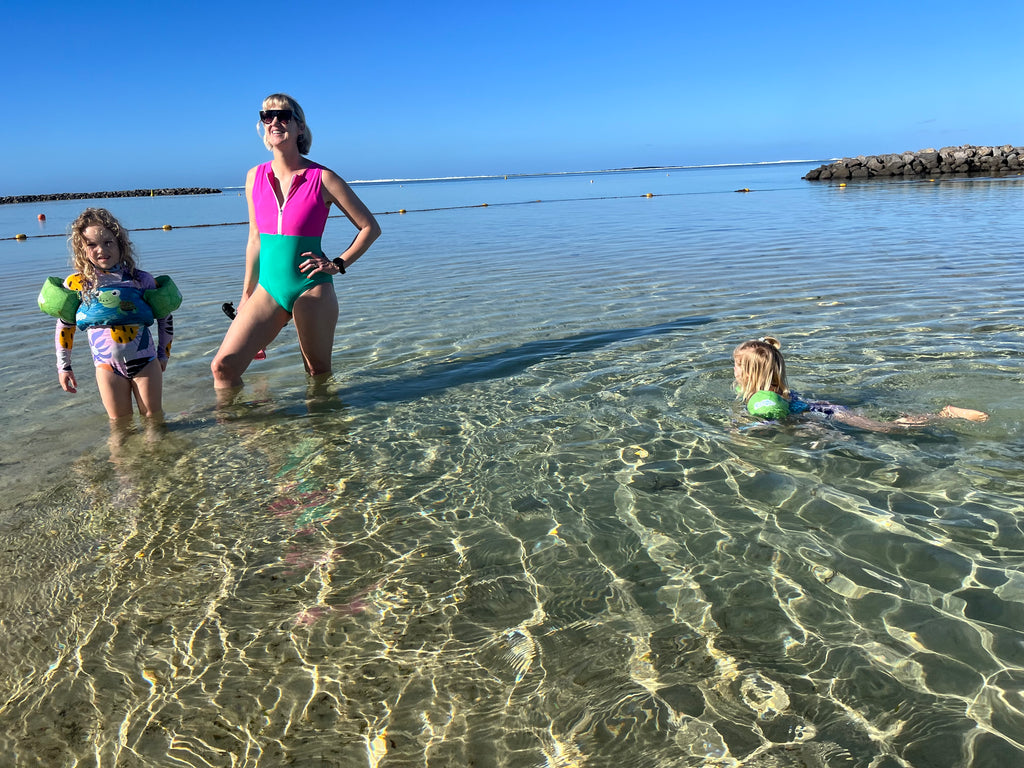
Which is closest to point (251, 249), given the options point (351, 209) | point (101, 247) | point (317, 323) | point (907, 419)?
point (317, 323)

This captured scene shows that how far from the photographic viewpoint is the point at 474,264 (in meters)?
16.1

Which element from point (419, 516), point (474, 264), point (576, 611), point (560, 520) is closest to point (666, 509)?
point (560, 520)

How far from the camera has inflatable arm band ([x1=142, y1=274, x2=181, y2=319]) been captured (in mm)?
5879

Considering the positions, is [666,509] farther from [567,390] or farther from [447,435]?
[567,390]

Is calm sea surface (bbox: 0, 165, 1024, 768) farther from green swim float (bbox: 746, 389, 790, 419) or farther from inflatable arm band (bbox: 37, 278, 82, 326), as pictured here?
inflatable arm band (bbox: 37, 278, 82, 326)

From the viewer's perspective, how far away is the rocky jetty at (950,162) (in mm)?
48312

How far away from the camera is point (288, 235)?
6488 mm

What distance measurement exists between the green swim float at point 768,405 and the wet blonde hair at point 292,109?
4526 mm

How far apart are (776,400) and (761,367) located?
0.93 ft

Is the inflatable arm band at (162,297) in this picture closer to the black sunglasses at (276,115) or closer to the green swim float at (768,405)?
the black sunglasses at (276,115)

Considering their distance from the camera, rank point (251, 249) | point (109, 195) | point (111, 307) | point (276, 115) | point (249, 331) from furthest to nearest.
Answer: point (109, 195)
point (251, 249)
point (249, 331)
point (276, 115)
point (111, 307)

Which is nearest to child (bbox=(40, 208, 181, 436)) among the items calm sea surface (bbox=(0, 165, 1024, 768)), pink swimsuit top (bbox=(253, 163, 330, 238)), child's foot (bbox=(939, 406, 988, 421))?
calm sea surface (bbox=(0, 165, 1024, 768))

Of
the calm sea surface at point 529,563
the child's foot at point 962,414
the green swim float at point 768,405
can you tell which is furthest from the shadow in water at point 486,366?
the child's foot at point 962,414

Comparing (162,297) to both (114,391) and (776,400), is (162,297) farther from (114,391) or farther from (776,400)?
(776,400)
